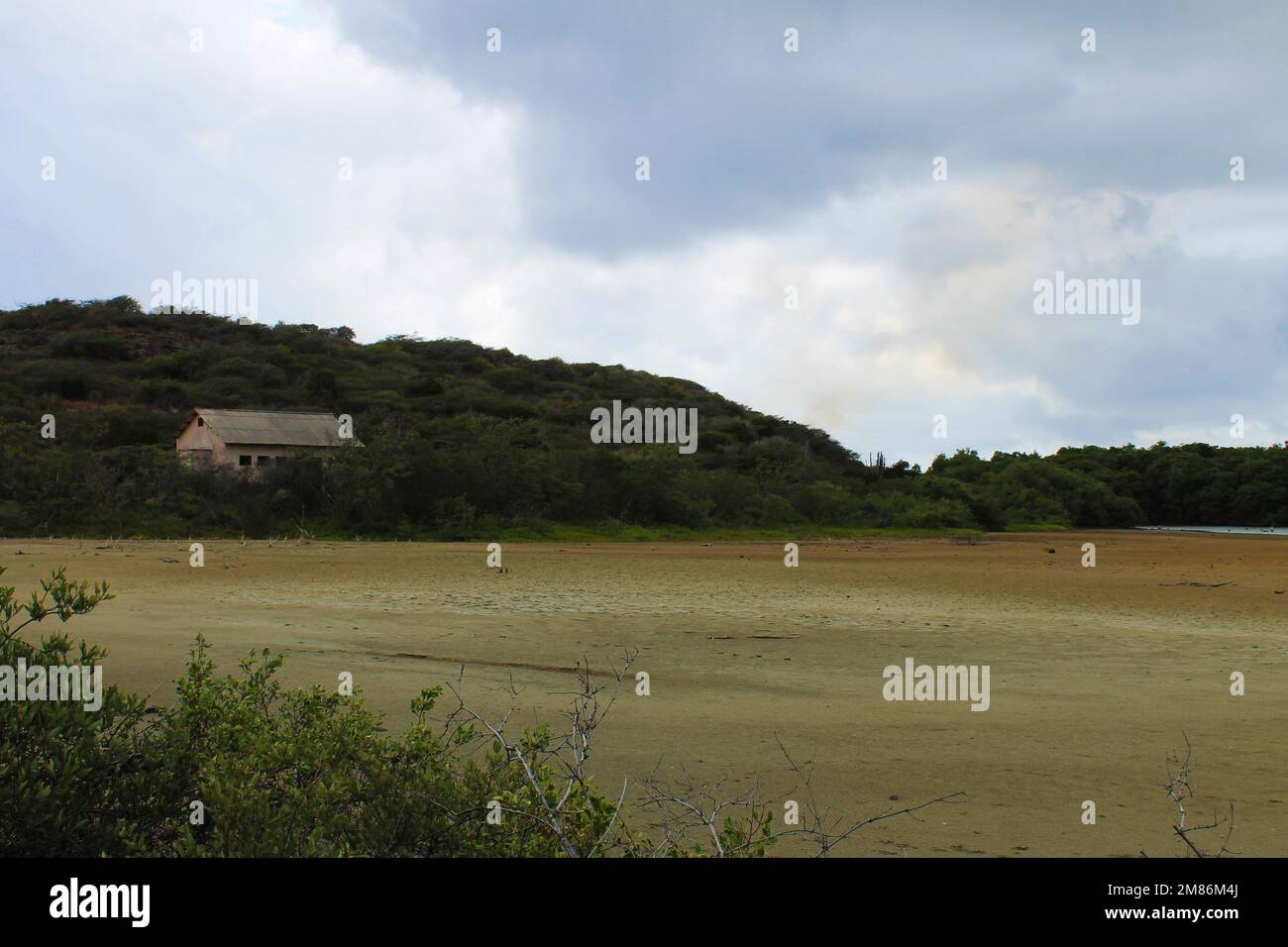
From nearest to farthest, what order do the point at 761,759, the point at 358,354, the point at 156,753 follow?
1. the point at 156,753
2. the point at 761,759
3. the point at 358,354

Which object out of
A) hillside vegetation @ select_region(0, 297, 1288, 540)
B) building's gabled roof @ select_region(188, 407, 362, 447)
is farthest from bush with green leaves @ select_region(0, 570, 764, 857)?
building's gabled roof @ select_region(188, 407, 362, 447)

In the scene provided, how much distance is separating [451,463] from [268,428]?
13645mm

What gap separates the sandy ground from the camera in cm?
672

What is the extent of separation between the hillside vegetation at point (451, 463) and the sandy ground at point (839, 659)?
912 centimetres

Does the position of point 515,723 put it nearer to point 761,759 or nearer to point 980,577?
point 761,759

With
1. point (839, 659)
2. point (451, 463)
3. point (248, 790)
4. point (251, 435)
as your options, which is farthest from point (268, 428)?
point (248, 790)

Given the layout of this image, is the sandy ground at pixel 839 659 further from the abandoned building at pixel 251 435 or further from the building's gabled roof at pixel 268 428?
the building's gabled roof at pixel 268 428

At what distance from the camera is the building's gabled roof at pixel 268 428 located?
4553 cm

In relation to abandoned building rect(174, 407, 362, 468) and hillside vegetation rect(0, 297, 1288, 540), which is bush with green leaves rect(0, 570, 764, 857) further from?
abandoned building rect(174, 407, 362, 468)

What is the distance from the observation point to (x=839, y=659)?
12242 millimetres

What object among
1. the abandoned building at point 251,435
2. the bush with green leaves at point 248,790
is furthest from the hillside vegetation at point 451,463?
the bush with green leaves at point 248,790
